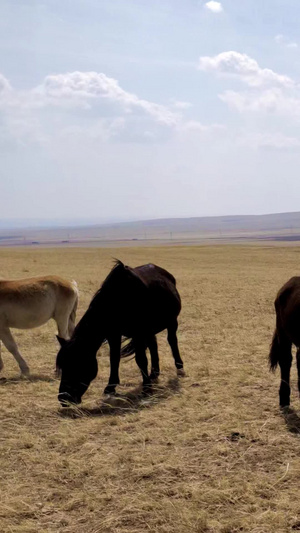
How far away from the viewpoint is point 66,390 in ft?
24.0

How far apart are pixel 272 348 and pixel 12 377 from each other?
4122 mm

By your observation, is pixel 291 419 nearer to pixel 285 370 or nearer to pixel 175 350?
pixel 285 370

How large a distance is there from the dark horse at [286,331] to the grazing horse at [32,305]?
3.75 meters

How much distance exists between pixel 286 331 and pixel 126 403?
2.27 metres

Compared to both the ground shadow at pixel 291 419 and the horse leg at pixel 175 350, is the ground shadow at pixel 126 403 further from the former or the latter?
the ground shadow at pixel 291 419

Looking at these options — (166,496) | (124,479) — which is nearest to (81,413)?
(124,479)

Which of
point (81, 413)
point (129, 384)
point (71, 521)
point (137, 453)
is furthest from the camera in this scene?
point (129, 384)

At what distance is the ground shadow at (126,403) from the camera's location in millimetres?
6941

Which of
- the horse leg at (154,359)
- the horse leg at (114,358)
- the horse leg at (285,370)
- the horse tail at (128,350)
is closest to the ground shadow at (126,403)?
the horse leg at (114,358)

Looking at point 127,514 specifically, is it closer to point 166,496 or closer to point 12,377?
point 166,496

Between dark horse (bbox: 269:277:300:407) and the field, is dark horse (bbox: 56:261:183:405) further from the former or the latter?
dark horse (bbox: 269:277:300:407)

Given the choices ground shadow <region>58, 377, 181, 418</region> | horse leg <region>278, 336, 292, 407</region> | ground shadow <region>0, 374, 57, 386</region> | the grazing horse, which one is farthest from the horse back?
the grazing horse

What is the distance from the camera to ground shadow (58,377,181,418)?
22.8ft

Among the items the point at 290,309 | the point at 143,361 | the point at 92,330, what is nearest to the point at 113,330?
the point at 92,330
